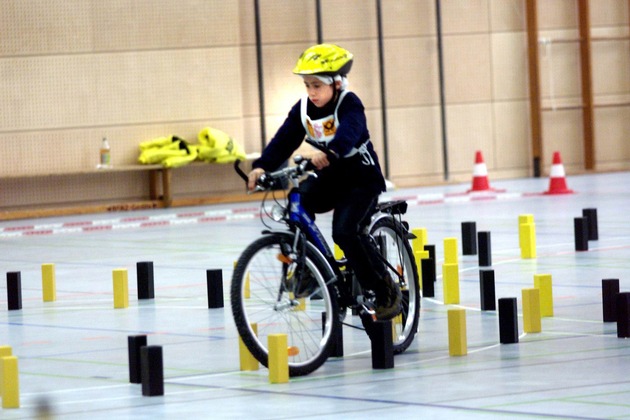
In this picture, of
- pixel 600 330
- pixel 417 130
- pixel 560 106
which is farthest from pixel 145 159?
pixel 600 330

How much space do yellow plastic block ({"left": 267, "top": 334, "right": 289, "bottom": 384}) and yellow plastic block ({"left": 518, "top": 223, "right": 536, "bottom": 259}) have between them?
230 inches

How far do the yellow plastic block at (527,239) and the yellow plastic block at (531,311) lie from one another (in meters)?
4.24

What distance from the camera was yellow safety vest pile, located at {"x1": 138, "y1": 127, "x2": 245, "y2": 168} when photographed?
2162 centimetres

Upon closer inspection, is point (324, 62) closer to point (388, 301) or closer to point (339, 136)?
point (339, 136)

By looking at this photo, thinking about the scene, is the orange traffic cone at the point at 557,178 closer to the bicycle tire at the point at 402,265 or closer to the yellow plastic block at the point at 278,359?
the bicycle tire at the point at 402,265

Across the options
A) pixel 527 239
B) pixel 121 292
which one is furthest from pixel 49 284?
pixel 527 239

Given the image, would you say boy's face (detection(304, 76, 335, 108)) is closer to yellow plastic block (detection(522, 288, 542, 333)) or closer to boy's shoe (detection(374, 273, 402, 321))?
boy's shoe (detection(374, 273, 402, 321))

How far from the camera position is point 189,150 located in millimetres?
21875

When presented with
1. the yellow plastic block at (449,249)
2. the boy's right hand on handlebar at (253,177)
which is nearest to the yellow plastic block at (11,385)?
the boy's right hand on handlebar at (253,177)

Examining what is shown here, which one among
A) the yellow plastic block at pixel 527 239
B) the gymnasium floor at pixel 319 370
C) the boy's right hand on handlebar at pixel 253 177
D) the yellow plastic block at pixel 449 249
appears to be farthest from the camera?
the yellow plastic block at pixel 527 239

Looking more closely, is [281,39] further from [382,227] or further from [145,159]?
[382,227]

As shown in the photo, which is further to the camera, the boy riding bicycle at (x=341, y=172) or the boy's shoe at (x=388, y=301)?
the boy's shoe at (x=388, y=301)

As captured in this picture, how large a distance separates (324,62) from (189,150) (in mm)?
14994

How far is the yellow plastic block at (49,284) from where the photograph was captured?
10375 millimetres
